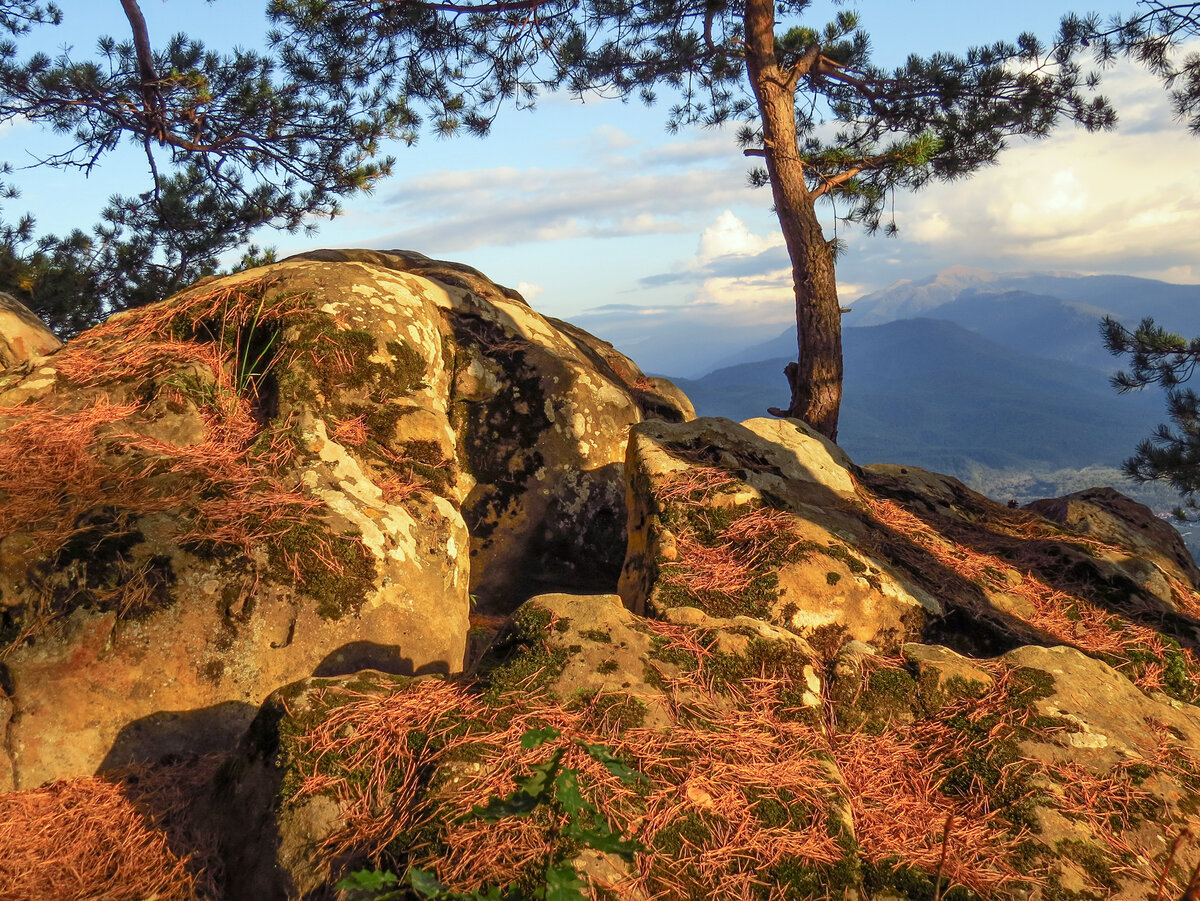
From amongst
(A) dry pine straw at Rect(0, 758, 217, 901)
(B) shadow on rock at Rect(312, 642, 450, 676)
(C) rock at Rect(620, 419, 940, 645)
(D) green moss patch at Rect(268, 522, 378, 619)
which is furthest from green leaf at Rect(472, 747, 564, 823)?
(D) green moss patch at Rect(268, 522, 378, 619)

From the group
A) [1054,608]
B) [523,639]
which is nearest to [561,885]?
[523,639]

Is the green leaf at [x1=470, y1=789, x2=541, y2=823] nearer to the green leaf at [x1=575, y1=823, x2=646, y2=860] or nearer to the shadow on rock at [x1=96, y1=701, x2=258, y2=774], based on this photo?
the green leaf at [x1=575, y1=823, x2=646, y2=860]

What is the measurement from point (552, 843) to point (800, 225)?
7.97m

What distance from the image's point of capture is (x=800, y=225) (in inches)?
355

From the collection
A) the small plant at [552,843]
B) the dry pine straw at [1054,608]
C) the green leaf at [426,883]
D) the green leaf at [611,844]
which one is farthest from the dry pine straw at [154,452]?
the dry pine straw at [1054,608]

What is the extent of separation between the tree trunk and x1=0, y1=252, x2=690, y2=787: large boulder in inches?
112

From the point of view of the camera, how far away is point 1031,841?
2.95 m

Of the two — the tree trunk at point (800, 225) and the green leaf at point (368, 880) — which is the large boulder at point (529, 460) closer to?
the tree trunk at point (800, 225)

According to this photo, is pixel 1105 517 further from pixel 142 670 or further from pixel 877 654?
pixel 142 670

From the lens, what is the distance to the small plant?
6.97ft

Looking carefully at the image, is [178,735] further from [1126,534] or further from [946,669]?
[1126,534]

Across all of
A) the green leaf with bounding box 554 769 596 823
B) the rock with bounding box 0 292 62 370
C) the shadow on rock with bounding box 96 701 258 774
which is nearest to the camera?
the green leaf with bounding box 554 769 596 823

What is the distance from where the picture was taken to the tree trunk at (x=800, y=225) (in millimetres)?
8961

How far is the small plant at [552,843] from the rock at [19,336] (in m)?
6.39
